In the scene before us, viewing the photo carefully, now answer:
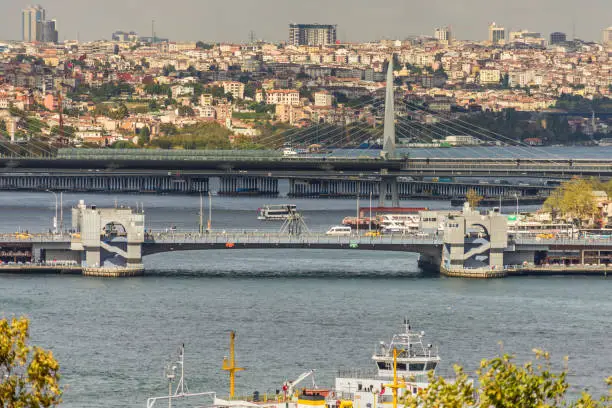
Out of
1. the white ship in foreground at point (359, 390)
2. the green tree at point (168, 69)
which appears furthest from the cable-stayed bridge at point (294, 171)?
the green tree at point (168, 69)

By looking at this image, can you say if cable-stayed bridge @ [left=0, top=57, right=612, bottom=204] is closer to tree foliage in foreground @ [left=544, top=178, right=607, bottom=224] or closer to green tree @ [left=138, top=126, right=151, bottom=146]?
tree foliage in foreground @ [left=544, top=178, right=607, bottom=224]

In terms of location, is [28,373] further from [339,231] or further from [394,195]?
[394,195]

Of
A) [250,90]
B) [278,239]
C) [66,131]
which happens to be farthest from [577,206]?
[250,90]

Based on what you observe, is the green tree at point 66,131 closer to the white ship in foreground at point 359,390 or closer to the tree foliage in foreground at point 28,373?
the white ship in foreground at point 359,390

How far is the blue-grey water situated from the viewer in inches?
888

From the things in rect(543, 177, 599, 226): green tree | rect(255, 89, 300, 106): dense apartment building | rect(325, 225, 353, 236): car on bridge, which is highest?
rect(255, 89, 300, 106): dense apartment building

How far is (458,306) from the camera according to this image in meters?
29.9

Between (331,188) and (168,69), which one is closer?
(331,188)

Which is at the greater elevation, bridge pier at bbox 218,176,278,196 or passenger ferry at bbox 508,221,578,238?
bridge pier at bbox 218,176,278,196

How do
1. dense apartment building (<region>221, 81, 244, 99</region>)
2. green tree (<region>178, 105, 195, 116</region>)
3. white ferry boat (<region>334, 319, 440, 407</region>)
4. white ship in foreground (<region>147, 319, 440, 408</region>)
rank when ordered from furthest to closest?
dense apartment building (<region>221, 81, 244, 99</region>) < green tree (<region>178, 105, 195, 116</region>) < white ferry boat (<region>334, 319, 440, 407</region>) < white ship in foreground (<region>147, 319, 440, 408</region>)

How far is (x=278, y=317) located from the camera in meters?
28.1

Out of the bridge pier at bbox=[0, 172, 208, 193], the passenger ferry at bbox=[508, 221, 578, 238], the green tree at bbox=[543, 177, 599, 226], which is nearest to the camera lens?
the passenger ferry at bbox=[508, 221, 578, 238]

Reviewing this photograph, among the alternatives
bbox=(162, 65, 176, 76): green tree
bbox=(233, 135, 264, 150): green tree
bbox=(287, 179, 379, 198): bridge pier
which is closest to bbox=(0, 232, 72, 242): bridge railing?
bbox=(287, 179, 379, 198): bridge pier

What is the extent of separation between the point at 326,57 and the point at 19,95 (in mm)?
55868
